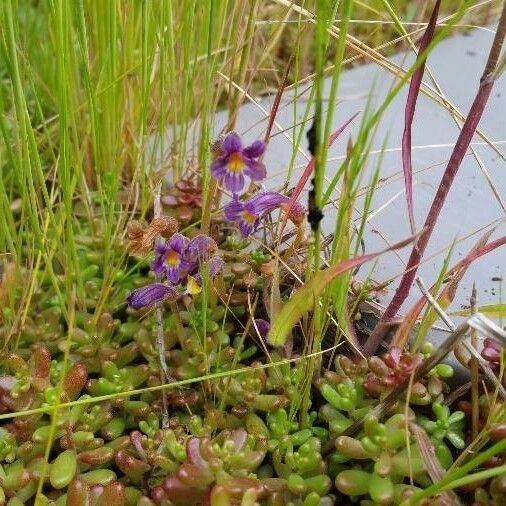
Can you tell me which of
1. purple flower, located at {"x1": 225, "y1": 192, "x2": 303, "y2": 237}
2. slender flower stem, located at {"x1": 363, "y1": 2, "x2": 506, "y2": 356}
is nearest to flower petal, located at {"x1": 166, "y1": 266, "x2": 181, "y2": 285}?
purple flower, located at {"x1": 225, "y1": 192, "x2": 303, "y2": 237}

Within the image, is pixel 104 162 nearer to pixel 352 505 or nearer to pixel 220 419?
pixel 220 419

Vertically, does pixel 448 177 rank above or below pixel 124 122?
above

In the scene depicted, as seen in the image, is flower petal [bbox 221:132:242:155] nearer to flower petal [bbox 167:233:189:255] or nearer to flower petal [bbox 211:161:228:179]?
flower petal [bbox 211:161:228:179]

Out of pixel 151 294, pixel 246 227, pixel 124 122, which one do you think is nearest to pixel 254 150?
pixel 246 227

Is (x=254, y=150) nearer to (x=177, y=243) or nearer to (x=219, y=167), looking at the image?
(x=219, y=167)

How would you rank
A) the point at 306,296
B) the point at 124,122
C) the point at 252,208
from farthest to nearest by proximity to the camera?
the point at 124,122 < the point at 252,208 < the point at 306,296

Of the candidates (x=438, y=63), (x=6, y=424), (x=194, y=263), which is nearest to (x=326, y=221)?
(x=194, y=263)
